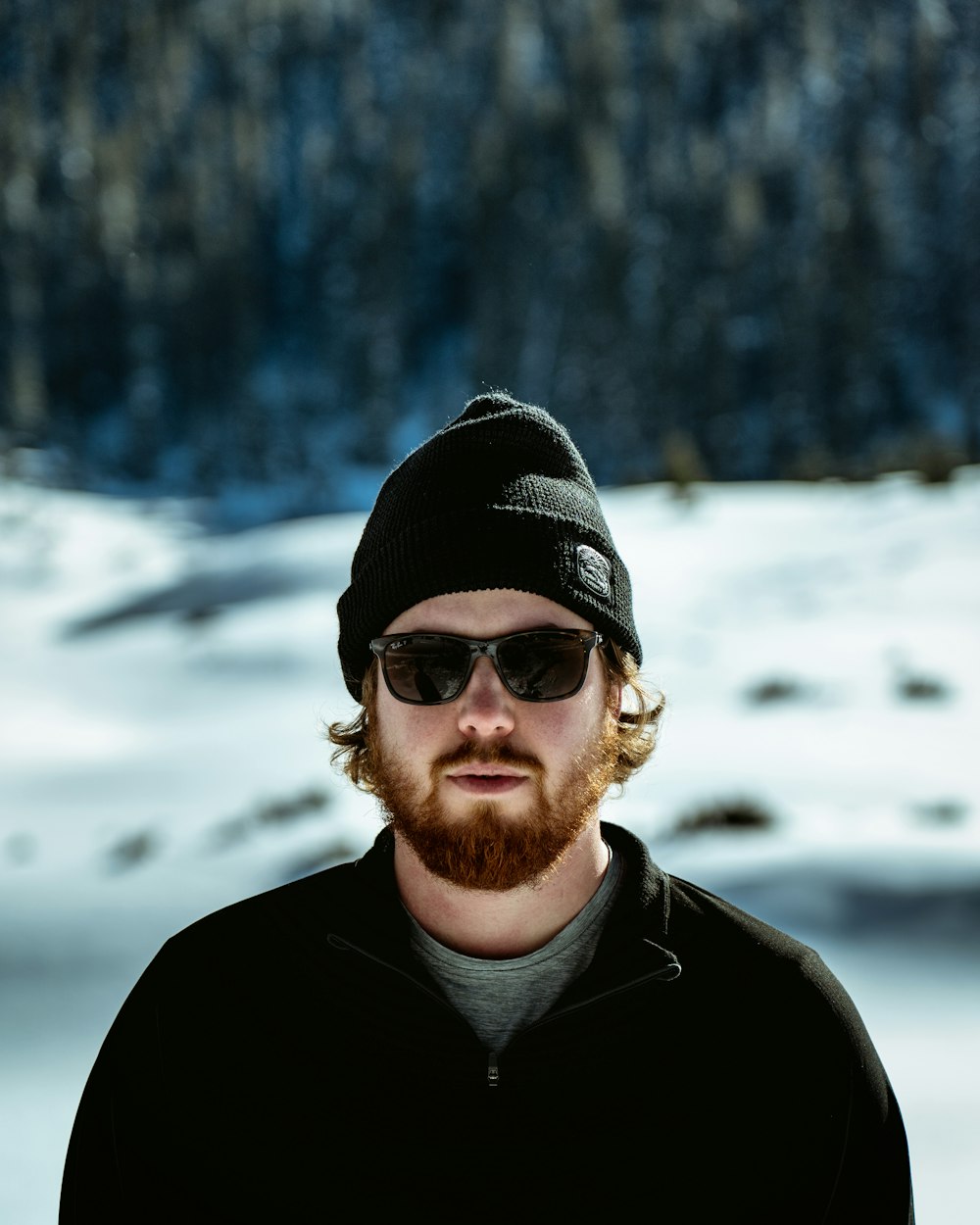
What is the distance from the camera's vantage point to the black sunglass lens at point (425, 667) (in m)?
1.67

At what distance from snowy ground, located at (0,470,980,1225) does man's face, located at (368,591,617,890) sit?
2.06 metres

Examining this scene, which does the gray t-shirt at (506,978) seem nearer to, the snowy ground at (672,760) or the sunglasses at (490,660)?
the sunglasses at (490,660)

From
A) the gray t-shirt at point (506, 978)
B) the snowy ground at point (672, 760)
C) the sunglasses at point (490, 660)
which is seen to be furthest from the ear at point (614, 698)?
the snowy ground at point (672, 760)

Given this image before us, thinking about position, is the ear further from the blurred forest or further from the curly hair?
the blurred forest

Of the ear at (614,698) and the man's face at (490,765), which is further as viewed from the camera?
the ear at (614,698)

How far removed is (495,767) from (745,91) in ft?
208

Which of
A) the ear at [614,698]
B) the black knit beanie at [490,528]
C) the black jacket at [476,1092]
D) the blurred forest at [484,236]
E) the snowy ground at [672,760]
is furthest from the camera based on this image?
the blurred forest at [484,236]

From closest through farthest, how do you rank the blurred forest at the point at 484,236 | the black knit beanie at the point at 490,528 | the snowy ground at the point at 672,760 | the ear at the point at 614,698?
the black knit beanie at the point at 490,528 → the ear at the point at 614,698 → the snowy ground at the point at 672,760 → the blurred forest at the point at 484,236

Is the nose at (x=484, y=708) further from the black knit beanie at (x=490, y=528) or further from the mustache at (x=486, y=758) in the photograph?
the black knit beanie at (x=490, y=528)

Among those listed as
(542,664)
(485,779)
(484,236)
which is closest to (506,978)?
(485,779)

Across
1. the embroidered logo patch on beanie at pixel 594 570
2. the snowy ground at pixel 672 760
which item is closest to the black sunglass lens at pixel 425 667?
the embroidered logo patch on beanie at pixel 594 570

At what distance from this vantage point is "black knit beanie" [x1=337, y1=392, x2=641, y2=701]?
169 cm

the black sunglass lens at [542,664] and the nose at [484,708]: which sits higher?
the black sunglass lens at [542,664]

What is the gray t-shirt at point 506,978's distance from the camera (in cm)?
157
